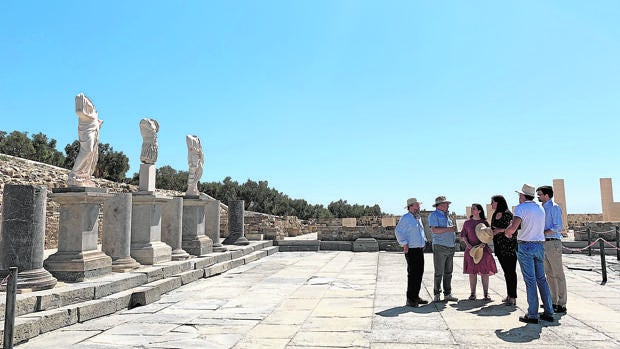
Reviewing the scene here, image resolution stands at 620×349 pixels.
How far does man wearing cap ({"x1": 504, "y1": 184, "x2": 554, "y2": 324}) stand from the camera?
525cm

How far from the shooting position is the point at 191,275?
9398 mm

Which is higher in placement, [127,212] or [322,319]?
[127,212]

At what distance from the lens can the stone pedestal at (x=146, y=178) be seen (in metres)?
9.89

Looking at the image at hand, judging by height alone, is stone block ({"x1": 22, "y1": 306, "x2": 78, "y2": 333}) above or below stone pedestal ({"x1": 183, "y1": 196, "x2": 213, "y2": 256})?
below

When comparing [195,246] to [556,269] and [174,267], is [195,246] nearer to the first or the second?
[174,267]

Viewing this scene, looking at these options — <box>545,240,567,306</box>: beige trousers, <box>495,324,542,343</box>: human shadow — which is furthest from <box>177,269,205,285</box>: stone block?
<box>545,240,567,306</box>: beige trousers

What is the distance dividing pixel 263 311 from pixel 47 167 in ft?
63.6

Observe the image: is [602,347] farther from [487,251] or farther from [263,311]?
[263,311]

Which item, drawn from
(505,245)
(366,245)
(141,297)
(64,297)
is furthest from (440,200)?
(366,245)

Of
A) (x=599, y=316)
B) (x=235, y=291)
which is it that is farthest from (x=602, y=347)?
(x=235, y=291)

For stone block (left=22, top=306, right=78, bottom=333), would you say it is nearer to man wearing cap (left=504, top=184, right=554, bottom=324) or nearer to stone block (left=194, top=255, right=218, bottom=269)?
stone block (left=194, top=255, right=218, bottom=269)

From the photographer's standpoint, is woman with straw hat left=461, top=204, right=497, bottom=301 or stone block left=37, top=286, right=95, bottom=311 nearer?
stone block left=37, top=286, right=95, bottom=311

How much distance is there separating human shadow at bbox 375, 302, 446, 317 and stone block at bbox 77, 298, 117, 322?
3955 mm

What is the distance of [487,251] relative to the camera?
6.73 metres
